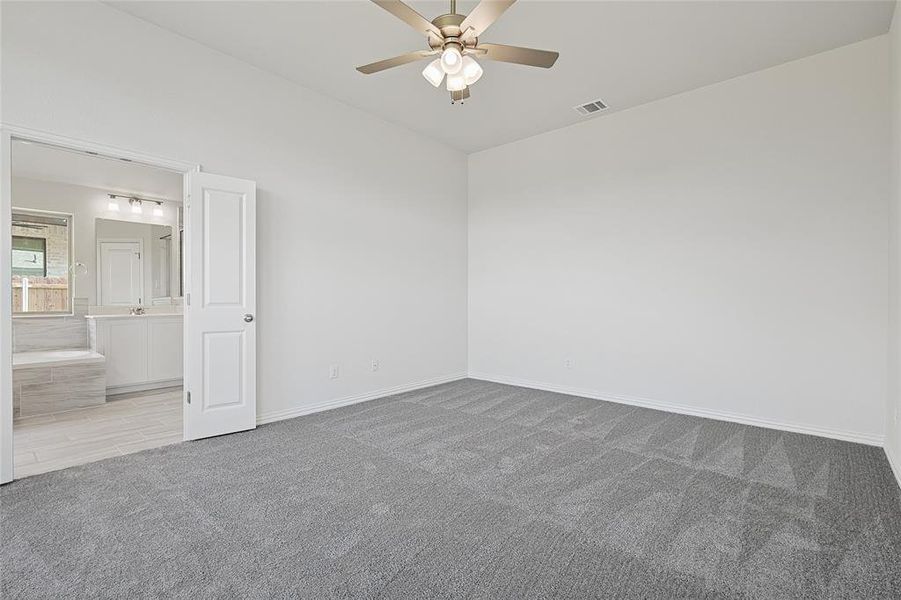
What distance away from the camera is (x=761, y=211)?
385 centimetres

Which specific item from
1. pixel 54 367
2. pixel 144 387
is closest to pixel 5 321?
pixel 54 367

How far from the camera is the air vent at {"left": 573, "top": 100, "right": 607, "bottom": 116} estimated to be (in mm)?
4488

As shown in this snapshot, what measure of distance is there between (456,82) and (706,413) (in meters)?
3.73

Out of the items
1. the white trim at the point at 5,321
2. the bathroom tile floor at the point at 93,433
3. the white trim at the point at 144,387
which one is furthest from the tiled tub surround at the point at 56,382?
the white trim at the point at 5,321

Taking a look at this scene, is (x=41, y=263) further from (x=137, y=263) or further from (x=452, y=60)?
(x=452, y=60)

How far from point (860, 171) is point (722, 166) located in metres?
0.97

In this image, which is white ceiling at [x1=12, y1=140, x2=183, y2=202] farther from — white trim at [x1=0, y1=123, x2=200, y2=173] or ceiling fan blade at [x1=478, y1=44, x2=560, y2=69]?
ceiling fan blade at [x1=478, y1=44, x2=560, y2=69]

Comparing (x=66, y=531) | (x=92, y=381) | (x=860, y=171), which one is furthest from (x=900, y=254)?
(x=92, y=381)

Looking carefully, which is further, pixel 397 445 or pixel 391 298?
pixel 391 298

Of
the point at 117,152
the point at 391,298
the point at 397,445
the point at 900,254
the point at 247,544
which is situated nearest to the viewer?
the point at 247,544

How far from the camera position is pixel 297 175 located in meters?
4.14

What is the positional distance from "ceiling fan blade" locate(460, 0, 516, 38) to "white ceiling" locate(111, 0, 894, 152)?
0.81 m

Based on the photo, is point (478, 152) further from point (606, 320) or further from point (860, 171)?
point (860, 171)

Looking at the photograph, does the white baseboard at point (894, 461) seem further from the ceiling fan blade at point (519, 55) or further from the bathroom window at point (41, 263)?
the bathroom window at point (41, 263)
